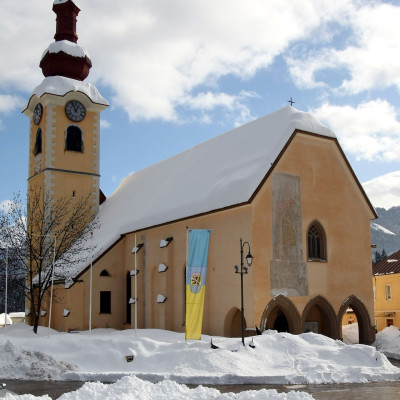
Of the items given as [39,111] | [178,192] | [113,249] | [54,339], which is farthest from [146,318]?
[39,111]

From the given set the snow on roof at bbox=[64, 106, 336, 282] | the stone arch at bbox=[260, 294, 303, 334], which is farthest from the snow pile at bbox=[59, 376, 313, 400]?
the snow on roof at bbox=[64, 106, 336, 282]

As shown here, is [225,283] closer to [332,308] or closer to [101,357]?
[332,308]

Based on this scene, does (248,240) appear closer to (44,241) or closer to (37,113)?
(44,241)

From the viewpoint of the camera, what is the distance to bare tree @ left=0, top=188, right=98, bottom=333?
32.8m

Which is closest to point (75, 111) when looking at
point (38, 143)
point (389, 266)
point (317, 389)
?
point (38, 143)

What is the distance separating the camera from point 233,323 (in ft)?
91.0

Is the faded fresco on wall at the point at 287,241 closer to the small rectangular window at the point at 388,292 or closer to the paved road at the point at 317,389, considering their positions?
the paved road at the point at 317,389

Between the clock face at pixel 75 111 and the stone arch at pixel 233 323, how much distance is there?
19.6 metres

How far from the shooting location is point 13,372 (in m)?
19.6

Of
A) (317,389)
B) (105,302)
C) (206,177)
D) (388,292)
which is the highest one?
(206,177)

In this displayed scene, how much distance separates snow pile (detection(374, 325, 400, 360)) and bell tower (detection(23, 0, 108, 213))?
20638mm

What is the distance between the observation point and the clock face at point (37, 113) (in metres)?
40.8

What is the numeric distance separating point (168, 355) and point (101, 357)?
2457 mm

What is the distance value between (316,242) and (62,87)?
20518 mm
